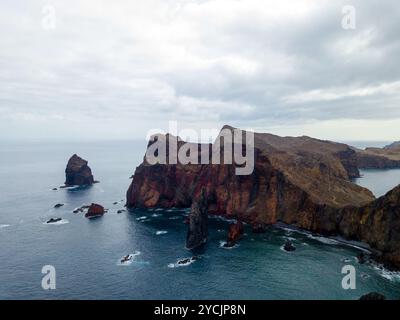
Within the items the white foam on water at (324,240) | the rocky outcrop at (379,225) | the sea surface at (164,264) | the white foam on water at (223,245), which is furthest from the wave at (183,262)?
the rocky outcrop at (379,225)

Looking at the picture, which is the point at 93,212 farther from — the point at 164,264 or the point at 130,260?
the point at 164,264

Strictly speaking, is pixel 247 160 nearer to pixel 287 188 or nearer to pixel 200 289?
pixel 287 188

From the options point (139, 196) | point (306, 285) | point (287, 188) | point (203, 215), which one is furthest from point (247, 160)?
point (306, 285)

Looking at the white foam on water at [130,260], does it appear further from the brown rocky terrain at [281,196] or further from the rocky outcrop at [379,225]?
the rocky outcrop at [379,225]
